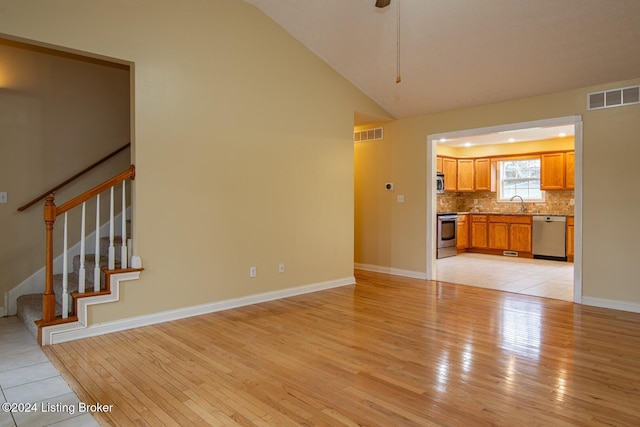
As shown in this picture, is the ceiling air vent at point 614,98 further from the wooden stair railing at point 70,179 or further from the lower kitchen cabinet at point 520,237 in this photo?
the wooden stair railing at point 70,179

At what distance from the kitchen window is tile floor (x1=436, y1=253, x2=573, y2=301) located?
1.69 metres

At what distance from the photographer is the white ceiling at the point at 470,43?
3.85 m

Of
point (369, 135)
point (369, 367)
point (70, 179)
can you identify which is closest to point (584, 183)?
point (369, 135)

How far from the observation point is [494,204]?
32.1 feet

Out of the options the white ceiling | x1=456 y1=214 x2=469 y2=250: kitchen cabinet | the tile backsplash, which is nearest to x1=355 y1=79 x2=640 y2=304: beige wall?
the white ceiling

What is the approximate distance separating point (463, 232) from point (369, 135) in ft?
13.3

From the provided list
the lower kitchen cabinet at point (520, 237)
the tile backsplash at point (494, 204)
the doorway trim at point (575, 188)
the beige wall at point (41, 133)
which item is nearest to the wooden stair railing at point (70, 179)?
the beige wall at point (41, 133)

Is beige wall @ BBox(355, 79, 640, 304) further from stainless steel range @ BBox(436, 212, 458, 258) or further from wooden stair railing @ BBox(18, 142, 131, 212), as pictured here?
wooden stair railing @ BBox(18, 142, 131, 212)

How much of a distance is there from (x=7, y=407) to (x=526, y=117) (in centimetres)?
582

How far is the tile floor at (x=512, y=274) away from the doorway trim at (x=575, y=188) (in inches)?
13.1

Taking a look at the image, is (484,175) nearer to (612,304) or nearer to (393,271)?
(393,271)

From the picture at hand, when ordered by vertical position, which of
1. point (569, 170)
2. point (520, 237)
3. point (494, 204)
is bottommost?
point (520, 237)

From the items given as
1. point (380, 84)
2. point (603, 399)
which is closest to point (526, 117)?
point (380, 84)

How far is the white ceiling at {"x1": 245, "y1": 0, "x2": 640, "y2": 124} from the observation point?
3.85 m
